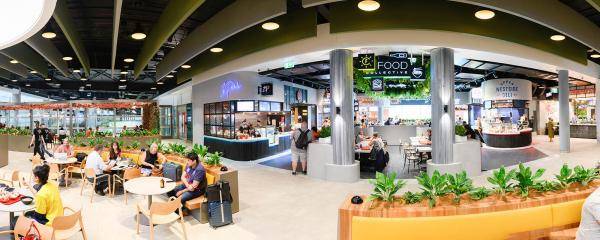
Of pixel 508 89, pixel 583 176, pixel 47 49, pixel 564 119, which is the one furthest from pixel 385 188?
pixel 508 89

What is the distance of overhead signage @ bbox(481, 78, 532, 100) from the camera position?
16.0 meters

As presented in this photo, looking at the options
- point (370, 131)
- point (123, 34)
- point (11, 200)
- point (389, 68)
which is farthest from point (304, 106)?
point (11, 200)

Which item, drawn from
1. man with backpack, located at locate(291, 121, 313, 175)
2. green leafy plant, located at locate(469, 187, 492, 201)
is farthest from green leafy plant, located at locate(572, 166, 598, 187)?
man with backpack, located at locate(291, 121, 313, 175)

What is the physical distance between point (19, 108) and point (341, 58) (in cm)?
1945

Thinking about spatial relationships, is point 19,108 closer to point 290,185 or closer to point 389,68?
point 290,185

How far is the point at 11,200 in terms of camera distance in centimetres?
397

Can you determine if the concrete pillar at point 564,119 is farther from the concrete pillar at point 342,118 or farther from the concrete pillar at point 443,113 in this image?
the concrete pillar at point 342,118

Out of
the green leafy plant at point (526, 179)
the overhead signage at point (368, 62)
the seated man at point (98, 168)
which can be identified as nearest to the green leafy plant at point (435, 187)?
the green leafy plant at point (526, 179)

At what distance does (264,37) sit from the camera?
745cm

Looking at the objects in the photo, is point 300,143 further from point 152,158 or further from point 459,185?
point 459,185

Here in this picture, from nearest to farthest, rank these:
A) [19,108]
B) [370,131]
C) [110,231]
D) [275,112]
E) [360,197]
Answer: [360,197], [110,231], [275,112], [370,131], [19,108]

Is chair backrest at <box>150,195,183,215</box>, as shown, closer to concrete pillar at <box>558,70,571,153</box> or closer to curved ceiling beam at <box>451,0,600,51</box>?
curved ceiling beam at <box>451,0,600,51</box>

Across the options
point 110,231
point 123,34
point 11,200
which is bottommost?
point 110,231

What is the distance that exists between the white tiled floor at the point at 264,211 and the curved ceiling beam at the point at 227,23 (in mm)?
3111
